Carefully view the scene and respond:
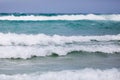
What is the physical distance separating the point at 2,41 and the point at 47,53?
3.07m

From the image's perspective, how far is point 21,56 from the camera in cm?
869

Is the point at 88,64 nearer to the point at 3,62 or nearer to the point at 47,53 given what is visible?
the point at 47,53

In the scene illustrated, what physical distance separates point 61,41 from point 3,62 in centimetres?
436

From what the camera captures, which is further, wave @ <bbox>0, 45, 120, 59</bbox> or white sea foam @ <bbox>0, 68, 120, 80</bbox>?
wave @ <bbox>0, 45, 120, 59</bbox>

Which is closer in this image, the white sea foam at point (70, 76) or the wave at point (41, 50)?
the white sea foam at point (70, 76)

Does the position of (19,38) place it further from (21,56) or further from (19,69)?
(19,69)

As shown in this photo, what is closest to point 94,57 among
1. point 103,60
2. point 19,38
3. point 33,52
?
point 103,60

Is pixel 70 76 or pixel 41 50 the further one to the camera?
pixel 41 50

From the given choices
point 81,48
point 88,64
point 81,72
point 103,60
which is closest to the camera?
point 81,72

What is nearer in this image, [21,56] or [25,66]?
[25,66]

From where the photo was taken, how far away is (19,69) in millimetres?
7043

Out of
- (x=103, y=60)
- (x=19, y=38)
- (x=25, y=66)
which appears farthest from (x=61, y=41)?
(x=25, y=66)

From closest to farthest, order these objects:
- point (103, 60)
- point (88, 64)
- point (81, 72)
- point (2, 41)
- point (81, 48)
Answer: point (81, 72)
point (88, 64)
point (103, 60)
point (81, 48)
point (2, 41)

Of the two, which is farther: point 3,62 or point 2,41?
point 2,41
